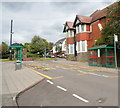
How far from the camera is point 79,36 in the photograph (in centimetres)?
2767

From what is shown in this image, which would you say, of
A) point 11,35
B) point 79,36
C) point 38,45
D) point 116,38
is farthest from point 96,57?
point 38,45

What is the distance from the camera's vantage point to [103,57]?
1617cm

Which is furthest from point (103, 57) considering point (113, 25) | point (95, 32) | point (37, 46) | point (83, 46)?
point (37, 46)

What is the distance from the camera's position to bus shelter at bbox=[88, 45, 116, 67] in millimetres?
15298

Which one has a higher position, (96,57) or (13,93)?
(96,57)

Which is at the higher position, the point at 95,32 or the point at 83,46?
the point at 95,32

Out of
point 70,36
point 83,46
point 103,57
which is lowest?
point 103,57

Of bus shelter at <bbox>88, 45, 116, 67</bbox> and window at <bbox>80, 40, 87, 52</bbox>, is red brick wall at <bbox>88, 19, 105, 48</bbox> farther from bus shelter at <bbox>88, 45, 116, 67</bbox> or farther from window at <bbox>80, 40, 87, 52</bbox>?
bus shelter at <bbox>88, 45, 116, 67</bbox>

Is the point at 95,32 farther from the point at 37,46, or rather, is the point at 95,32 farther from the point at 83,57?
the point at 37,46

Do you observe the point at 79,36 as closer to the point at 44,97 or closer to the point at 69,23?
the point at 69,23

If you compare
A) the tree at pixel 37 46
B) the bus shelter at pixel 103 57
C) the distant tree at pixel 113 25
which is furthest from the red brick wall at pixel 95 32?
the tree at pixel 37 46

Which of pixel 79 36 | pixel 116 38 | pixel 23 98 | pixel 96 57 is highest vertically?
pixel 79 36

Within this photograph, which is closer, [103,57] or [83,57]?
[103,57]

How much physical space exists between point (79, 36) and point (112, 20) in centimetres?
1265
